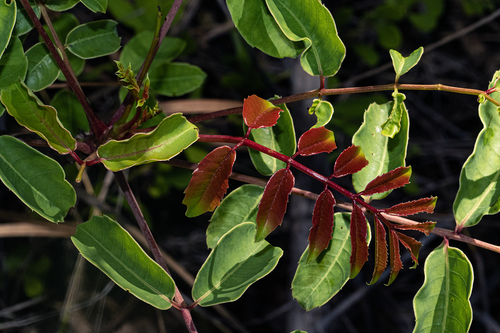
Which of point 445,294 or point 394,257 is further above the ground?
point 394,257

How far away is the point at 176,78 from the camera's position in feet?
3.73

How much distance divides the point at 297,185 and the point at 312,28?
0.96 metres

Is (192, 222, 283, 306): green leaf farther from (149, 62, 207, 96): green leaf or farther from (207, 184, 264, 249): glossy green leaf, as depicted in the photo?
(149, 62, 207, 96): green leaf

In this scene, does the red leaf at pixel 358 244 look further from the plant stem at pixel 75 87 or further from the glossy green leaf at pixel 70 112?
the glossy green leaf at pixel 70 112

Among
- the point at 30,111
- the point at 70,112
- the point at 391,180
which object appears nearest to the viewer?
the point at 30,111

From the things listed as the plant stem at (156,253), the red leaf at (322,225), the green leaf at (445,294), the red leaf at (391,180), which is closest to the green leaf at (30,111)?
the plant stem at (156,253)

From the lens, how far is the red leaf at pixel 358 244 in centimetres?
70

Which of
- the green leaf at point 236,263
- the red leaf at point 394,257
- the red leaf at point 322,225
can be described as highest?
the red leaf at point 322,225

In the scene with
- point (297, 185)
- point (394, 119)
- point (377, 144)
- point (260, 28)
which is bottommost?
point (297, 185)

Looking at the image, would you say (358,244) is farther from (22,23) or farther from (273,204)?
(22,23)

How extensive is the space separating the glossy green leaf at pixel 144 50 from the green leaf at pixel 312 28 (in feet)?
1.53

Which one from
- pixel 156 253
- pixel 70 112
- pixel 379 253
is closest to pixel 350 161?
pixel 379 253

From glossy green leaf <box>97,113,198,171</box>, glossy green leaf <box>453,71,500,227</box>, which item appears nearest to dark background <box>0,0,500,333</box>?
glossy green leaf <box>97,113,198,171</box>

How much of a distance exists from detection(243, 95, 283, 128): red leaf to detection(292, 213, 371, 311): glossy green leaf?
0.98 ft
